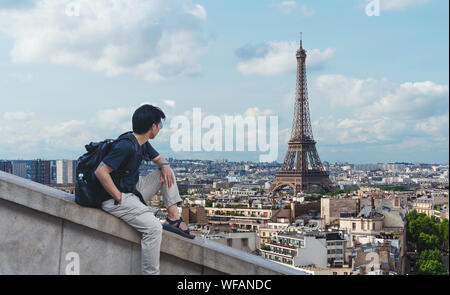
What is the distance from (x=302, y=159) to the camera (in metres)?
76.5

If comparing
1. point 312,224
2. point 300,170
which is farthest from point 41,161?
point 312,224

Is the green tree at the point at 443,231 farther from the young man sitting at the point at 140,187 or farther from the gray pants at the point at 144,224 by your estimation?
the gray pants at the point at 144,224

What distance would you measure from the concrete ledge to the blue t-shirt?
0.22 metres

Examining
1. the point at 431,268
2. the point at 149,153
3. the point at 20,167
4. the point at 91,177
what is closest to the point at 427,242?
the point at 431,268

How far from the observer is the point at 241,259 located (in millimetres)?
4062

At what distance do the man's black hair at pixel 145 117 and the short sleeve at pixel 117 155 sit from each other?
190 millimetres

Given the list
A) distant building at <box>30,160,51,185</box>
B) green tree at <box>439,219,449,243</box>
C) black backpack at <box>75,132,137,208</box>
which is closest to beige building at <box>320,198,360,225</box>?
green tree at <box>439,219,449,243</box>

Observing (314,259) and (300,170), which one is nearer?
(314,259)

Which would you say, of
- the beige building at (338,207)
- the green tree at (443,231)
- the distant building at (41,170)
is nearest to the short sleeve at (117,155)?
the green tree at (443,231)

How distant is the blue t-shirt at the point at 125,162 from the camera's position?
3.93m

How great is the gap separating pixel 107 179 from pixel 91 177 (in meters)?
0.17
